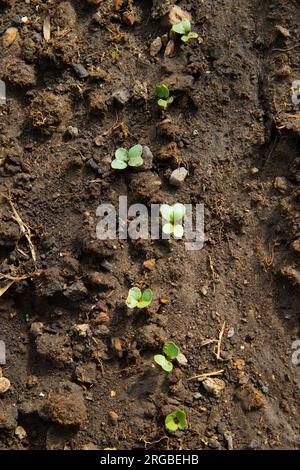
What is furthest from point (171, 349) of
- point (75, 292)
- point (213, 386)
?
point (75, 292)

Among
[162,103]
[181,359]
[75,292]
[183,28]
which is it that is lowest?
[181,359]

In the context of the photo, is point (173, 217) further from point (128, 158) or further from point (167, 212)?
point (128, 158)

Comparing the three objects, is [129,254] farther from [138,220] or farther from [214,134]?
[214,134]

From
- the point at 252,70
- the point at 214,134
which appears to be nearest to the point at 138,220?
the point at 214,134

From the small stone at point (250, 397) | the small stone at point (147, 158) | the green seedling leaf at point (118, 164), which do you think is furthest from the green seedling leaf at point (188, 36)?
the small stone at point (250, 397)

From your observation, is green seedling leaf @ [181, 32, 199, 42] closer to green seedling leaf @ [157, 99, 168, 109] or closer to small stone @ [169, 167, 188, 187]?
green seedling leaf @ [157, 99, 168, 109]

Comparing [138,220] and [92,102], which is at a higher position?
[92,102]

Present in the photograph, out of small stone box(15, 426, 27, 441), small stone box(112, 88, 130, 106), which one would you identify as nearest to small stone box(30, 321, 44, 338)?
small stone box(15, 426, 27, 441)
